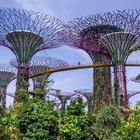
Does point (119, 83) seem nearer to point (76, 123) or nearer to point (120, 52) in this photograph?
point (120, 52)

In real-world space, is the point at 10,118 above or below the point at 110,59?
below

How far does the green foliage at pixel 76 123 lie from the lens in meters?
21.8

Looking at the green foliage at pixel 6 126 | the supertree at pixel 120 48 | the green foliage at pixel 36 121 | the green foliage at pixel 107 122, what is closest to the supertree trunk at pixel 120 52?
the supertree at pixel 120 48

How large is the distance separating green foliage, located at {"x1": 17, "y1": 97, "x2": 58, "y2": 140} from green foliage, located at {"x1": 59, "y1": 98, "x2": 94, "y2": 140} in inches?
34.2

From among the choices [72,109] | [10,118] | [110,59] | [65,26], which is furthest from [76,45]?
[10,118]

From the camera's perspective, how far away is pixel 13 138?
23125mm

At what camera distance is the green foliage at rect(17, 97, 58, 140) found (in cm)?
2003

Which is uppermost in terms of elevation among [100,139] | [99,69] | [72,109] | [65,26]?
[65,26]

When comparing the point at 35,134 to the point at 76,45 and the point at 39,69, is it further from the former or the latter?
the point at 39,69

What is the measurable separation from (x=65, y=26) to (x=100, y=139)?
16.1 meters

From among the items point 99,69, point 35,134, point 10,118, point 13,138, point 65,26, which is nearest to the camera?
point 35,134

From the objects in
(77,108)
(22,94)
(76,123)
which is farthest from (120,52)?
(76,123)

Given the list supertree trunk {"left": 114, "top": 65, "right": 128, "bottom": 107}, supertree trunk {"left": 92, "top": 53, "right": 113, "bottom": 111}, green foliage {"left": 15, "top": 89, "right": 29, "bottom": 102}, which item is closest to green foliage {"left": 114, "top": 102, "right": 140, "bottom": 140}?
green foliage {"left": 15, "top": 89, "right": 29, "bottom": 102}

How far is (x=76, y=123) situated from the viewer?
22219mm
